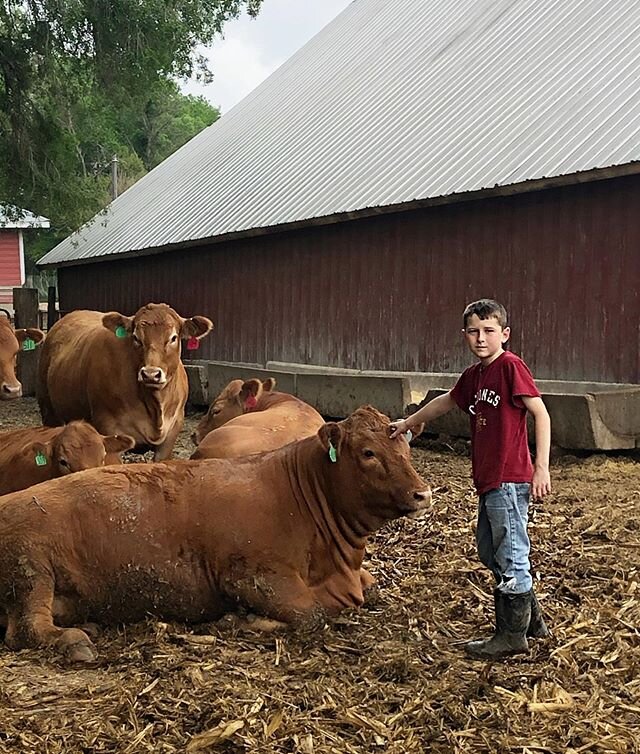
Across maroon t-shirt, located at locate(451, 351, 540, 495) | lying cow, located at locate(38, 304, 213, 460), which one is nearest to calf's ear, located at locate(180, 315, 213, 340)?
lying cow, located at locate(38, 304, 213, 460)

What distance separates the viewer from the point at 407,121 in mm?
17219

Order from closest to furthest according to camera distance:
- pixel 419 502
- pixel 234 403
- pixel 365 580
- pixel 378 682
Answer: pixel 378 682 < pixel 419 502 < pixel 365 580 < pixel 234 403

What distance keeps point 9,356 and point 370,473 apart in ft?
22.0

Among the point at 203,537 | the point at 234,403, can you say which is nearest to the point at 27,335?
the point at 234,403

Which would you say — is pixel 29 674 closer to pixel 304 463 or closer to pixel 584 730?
pixel 304 463

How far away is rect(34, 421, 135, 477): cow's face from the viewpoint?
255 inches

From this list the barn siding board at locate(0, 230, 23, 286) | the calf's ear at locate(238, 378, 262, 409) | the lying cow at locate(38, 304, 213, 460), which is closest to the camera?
the calf's ear at locate(238, 378, 262, 409)

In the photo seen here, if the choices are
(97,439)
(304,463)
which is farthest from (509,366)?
(97,439)

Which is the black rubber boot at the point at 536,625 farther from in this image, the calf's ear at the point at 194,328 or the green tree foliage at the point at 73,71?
the green tree foliage at the point at 73,71

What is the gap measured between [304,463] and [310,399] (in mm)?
7249

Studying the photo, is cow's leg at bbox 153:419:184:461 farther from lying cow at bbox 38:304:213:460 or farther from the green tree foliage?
the green tree foliage

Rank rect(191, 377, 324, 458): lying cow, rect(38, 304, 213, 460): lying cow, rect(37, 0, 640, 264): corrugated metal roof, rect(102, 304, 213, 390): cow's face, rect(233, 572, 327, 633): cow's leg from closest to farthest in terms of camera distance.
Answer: rect(233, 572, 327, 633): cow's leg < rect(191, 377, 324, 458): lying cow < rect(102, 304, 213, 390): cow's face < rect(38, 304, 213, 460): lying cow < rect(37, 0, 640, 264): corrugated metal roof

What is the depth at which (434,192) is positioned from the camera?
13234 millimetres

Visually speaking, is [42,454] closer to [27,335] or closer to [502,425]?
[502,425]
